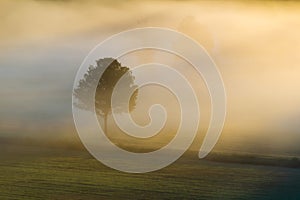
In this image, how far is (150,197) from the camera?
13.1 metres

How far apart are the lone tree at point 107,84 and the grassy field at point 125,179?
165cm

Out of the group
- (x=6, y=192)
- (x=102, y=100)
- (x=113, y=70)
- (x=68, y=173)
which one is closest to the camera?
(x=6, y=192)

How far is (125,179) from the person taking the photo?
45.2ft

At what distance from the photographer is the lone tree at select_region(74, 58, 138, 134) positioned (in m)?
15.6

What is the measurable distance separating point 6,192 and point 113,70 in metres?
5.12

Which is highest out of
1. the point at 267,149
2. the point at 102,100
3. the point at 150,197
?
the point at 102,100

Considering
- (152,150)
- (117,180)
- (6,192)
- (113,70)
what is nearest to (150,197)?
(117,180)

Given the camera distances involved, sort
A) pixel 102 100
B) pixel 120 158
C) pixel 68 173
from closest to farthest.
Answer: pixel 68 173 < pixel 120 158 < pixel 102 100

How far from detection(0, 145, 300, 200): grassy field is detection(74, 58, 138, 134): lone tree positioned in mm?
1651

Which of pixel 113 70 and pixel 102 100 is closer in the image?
pixel 113 70

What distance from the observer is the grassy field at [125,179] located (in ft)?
43.2

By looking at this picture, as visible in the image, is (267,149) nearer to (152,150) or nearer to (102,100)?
(152,150)

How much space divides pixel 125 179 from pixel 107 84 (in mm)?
5529

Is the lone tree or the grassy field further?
the lone tree
